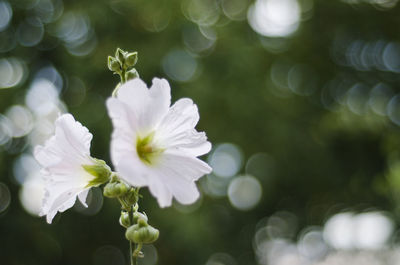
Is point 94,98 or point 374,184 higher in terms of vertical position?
point 374,184

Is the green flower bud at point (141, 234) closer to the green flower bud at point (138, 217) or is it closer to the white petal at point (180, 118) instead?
the green flower bud at point (138, 217)

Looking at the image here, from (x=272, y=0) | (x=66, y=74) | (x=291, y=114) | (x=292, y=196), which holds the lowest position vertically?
(x=66, y=74)

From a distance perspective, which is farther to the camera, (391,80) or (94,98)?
(391,80)

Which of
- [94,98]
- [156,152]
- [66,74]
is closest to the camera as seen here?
[156,152]

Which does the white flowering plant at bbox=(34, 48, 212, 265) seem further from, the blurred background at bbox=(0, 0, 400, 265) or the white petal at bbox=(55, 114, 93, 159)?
the blurred background at bbox=(0, 0, 400, 265)

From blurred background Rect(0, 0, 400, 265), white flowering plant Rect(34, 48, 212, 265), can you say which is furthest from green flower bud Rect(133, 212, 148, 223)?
blurred background Rect(0, 0, 400, 265)

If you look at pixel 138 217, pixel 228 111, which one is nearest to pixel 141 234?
pixel 138 217

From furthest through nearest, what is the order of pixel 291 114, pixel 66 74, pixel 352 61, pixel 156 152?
pixel 352 61
pixel 291 114
pixel 66 74
pixel 156 152

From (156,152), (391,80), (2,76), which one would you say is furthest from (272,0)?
(156,152)

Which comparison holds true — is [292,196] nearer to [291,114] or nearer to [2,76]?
[291,114]
